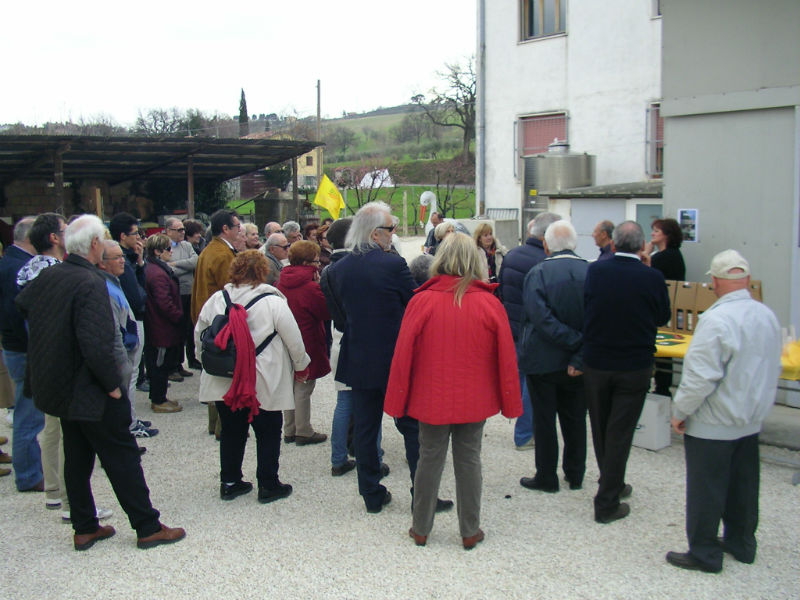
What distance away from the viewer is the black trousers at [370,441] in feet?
15.3

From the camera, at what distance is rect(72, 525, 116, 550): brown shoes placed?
14.4 feet

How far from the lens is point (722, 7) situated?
6.54 m

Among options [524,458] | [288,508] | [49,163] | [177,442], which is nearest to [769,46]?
[524,458]

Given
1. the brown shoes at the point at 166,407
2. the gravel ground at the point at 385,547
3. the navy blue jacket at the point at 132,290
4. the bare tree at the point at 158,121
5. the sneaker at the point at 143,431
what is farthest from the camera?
the bare tree at the point at 158,121

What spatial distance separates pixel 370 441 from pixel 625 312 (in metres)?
1.82

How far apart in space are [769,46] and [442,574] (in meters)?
5.24

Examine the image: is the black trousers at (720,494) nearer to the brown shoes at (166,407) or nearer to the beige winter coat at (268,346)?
the beige winter coat at (268,346)

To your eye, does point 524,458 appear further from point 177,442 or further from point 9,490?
point 9,490

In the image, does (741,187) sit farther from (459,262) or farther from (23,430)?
(23,430)

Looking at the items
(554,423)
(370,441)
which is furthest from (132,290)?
(554,423)

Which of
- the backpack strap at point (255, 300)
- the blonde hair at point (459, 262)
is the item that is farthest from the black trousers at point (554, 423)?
the backpack strap at point (255, 300)

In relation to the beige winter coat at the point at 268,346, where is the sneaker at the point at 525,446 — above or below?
below

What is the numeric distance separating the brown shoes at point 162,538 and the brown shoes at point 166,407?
9.99ft

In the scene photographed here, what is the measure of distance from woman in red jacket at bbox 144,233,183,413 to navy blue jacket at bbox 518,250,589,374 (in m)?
3.90
